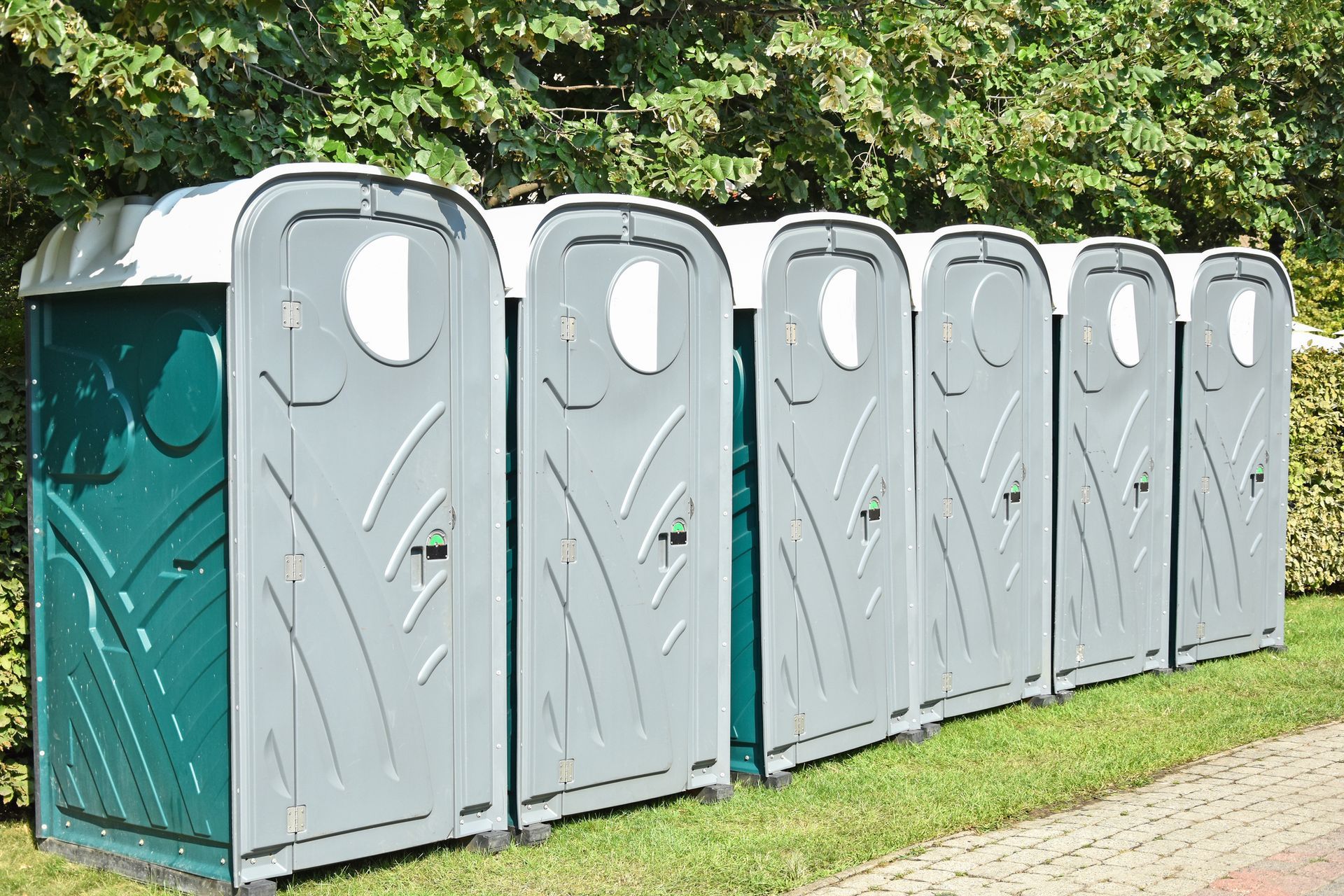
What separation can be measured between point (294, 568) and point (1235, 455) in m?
6.06

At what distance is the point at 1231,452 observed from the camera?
8.82 meters

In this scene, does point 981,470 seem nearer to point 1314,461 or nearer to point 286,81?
point 286,81

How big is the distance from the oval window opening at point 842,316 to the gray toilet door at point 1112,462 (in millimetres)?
1722

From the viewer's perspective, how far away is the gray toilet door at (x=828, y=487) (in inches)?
240

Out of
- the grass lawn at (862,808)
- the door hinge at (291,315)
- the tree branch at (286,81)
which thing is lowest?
the grass lawn at (862,808)

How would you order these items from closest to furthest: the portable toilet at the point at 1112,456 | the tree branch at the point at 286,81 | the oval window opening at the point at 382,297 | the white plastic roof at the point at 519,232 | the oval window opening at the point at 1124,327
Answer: the oval window opening at the point at 382,297 < the white plastic roof at the point at 519,232 < the tree branch at the point at 286,81 < the portable toilet at the point at 1112,456 < the oval window opening at the point at 1124,327

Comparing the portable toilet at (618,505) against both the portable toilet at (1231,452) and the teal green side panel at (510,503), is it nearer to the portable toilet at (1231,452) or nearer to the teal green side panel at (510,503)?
the teal green side panel at (510,503)

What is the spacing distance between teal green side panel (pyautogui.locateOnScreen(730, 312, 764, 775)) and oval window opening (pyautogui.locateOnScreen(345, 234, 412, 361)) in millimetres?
1574

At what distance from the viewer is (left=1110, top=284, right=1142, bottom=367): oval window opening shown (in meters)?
7.99

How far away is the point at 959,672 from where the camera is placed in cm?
717

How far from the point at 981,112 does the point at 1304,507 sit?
13.6ft

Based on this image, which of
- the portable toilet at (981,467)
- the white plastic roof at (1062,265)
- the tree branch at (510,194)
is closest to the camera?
the portable toilet at (981,467)

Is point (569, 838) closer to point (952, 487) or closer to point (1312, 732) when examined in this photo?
point (952, 487)

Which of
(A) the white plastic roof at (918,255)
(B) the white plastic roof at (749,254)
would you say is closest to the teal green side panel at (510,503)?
(B) the white plastic roof at (749,254)
